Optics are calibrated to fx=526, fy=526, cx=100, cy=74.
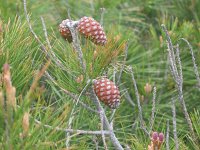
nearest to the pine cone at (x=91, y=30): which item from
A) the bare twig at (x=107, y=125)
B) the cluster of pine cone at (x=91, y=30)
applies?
the cluster of pine cone at (x=91, y=30)

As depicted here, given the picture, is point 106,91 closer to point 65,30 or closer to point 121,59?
point 65,30

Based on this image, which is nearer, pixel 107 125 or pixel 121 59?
pixel 107 125

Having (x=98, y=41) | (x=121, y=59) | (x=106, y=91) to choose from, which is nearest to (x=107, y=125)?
(x=106, y=91)

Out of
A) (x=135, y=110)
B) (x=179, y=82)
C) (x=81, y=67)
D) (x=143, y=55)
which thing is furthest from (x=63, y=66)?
(x=143, y=55)

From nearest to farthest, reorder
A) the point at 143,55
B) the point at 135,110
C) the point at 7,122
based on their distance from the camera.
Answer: the point at 7,122 → the point at 135,110 → the point at 143,55

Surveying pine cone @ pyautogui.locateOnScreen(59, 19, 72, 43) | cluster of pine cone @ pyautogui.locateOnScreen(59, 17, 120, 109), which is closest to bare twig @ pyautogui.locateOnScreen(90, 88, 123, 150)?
cluster of pine cone @ pyautogui.locateOnScreen(59, 17, 120, 109)

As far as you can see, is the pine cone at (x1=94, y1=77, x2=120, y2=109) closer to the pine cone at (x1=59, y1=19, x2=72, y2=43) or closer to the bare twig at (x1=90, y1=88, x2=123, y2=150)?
the bare twig at (x1=90, y1=88, x2=123, y2=150)

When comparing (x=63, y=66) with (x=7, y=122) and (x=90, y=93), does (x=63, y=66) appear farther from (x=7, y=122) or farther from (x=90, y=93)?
(x=7, y=122)
